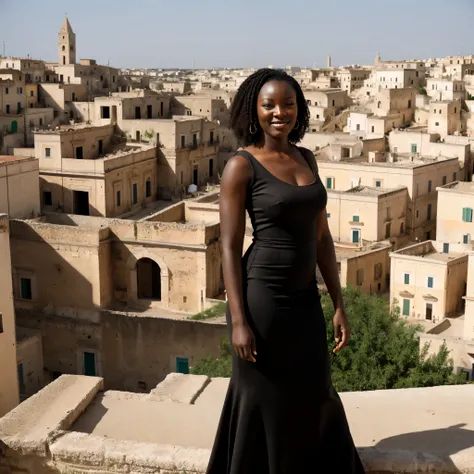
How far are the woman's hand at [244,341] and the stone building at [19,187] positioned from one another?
756 inches

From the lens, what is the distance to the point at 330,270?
4051 mm

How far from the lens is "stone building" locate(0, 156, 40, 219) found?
22312mm

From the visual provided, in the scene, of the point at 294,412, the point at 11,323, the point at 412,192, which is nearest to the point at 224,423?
the point at 294,412

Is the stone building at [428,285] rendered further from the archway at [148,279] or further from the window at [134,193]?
the window at [134,193]

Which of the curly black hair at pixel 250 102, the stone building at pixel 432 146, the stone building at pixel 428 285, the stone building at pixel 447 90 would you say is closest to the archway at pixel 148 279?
the stone building at pixel 428 285

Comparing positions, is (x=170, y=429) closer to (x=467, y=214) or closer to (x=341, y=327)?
(x=341, y=327)

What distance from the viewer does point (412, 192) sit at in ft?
99.8

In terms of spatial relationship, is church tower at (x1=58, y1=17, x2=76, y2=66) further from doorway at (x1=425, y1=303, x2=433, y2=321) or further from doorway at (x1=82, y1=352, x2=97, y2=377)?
doorway at (x1=82, y1=352, x2=97, y2=377)

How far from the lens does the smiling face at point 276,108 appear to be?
3729mm

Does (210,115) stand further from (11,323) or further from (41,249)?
(11,323)

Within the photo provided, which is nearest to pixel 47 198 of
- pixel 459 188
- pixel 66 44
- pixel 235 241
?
pixel 459 188

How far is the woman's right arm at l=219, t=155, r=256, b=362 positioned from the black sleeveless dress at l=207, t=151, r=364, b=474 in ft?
0.15

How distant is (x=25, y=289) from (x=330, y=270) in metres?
16.1

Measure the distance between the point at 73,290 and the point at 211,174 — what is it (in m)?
16.2
